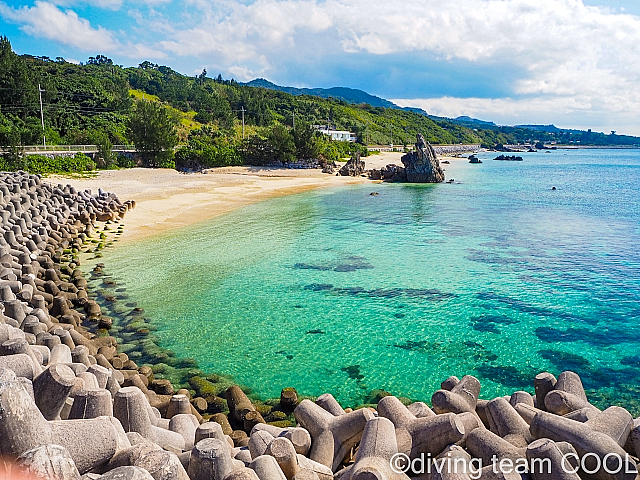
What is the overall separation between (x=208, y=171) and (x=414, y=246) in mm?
41983

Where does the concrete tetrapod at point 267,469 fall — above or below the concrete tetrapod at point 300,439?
above

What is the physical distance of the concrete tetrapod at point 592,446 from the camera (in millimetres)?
4938

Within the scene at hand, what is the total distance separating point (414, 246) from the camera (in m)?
24.3

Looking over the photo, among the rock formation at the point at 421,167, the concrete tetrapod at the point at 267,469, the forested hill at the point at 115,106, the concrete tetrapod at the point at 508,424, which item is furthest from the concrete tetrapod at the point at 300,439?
the rock formation at the point at 421,167

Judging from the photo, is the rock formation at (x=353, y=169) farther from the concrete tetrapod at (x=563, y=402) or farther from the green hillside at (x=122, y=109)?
the concrete tetrapod at (x=563, y=402)

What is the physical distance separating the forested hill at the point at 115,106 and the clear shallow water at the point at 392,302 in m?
31.8

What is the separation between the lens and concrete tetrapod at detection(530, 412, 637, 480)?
194 inches

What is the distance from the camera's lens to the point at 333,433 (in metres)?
6.17

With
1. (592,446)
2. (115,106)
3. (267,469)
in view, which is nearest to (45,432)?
(267,469)

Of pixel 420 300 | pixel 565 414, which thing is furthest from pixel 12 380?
pixel 420 300

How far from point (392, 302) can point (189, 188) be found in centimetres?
3230

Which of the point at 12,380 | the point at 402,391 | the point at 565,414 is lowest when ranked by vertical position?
the point at 402,391

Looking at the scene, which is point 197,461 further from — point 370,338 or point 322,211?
point 322,211

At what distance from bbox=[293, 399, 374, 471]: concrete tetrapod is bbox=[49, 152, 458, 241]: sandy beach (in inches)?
802
